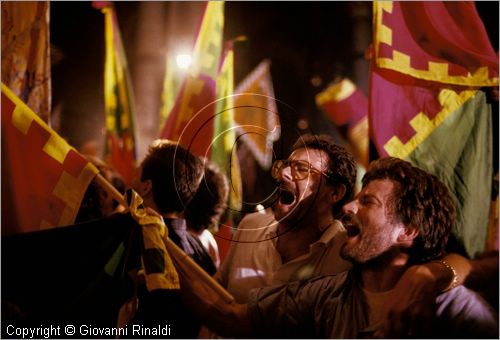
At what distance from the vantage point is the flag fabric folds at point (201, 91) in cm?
Result: 219

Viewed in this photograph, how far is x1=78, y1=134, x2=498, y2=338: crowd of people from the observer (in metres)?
1.74

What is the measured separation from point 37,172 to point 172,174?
475mm

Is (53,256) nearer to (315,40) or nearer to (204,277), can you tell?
(204,277)

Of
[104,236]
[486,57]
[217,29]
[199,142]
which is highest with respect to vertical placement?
[217,29]

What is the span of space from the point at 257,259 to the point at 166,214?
39 cm

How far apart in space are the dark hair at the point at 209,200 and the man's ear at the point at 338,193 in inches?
15.3

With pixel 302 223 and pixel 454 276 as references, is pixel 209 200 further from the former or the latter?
pixel 454 276

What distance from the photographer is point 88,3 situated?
3117 mm

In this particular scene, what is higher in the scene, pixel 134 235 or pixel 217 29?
pixel 217 29

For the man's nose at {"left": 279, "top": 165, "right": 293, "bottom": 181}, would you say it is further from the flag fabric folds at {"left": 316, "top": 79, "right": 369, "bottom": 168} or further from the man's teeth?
the flag fabric folds at {"left": 316, "top": 79, "right": 369, "bottom": 168}

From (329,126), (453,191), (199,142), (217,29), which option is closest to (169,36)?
(217,29)

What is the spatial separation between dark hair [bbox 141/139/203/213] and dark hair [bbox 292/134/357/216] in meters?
0.39

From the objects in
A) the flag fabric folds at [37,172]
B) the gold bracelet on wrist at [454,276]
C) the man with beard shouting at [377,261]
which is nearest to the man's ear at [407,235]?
the man with beard shouting at [377,261]

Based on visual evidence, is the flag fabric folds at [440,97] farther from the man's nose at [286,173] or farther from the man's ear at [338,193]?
the man's nose at [286,173]
